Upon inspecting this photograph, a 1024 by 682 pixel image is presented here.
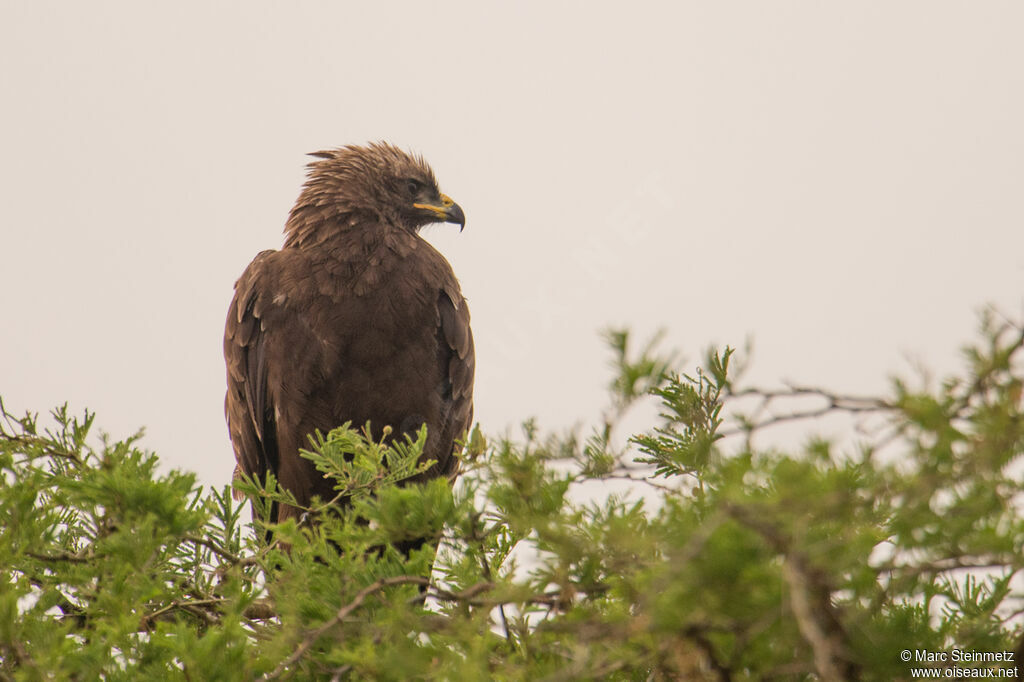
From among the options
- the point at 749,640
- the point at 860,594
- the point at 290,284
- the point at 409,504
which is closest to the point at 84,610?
the point at 409,504

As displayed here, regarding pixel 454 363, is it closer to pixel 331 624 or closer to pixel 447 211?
pixel 447 211

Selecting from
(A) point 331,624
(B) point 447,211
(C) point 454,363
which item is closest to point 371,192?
(B) point 447,211

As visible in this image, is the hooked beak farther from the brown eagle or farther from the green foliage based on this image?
the green foliage

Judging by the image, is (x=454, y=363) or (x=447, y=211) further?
(x=447, y=211)

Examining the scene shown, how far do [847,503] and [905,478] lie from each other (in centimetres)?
10

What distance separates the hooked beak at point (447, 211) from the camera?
6512 millimetres

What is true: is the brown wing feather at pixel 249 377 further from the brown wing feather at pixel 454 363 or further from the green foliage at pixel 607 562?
the green foliage at pixel 607 562

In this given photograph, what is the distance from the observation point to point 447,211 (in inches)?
259

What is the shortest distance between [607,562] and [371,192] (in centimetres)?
465

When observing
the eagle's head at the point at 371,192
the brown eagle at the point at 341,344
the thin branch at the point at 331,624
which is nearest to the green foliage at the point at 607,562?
the thin branch at the point at 331,624

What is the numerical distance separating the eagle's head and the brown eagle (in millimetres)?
27

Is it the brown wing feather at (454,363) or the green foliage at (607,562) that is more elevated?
the brown wing feather at (454,363)

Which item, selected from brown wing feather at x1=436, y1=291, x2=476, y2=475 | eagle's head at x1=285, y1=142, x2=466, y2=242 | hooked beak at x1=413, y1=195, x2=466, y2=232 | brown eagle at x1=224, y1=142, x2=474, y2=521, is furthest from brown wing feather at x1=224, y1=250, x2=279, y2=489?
hooked beak at x1=413, y1=195, x2=466, y2=232

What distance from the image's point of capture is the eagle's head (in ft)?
19.7
